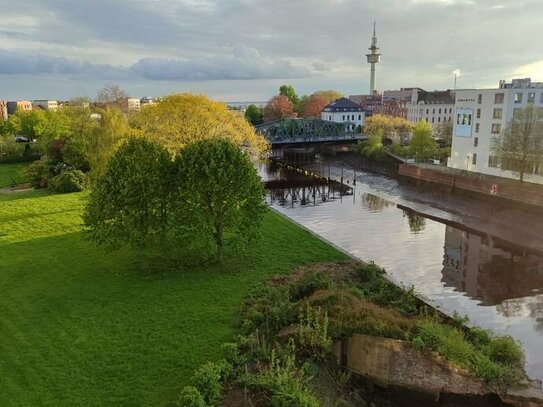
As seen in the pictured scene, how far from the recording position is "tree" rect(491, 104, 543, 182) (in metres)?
42.8

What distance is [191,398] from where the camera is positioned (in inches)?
439

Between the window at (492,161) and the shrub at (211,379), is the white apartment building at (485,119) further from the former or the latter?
the shrub at (211,379)

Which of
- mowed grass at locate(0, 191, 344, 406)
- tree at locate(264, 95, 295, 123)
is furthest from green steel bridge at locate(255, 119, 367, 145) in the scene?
mowed grass at locate(0, 191, 344, 406)

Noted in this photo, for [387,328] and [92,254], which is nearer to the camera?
[387,328]

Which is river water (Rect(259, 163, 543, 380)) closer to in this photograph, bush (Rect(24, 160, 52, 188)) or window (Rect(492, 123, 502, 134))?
window (Rect(492, 123, 502, 134))

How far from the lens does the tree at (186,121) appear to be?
1574 inches

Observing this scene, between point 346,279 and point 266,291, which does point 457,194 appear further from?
point 266,291

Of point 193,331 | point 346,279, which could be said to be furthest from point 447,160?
point 193,331

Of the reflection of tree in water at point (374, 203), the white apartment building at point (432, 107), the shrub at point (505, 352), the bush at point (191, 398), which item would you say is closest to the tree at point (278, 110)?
the white apartment building at point (432, 107)

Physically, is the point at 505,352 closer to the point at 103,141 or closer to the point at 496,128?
the point at 103,141

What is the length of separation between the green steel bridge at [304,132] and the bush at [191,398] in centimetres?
6827

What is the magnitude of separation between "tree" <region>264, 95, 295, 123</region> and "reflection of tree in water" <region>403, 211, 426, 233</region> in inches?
3330

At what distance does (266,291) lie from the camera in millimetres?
18953

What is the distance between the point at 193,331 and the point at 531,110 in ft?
137
